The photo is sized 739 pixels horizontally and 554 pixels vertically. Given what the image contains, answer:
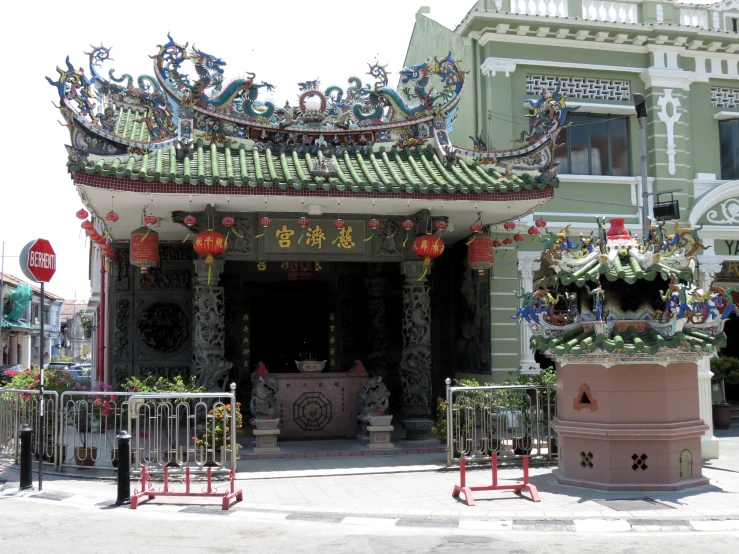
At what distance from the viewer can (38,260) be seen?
10.1 meters

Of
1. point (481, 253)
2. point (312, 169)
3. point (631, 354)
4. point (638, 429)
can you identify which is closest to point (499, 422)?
point (638, 429)

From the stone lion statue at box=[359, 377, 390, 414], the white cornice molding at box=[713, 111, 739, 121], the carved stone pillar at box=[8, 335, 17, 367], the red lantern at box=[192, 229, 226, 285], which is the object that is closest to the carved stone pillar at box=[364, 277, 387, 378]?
the stone lion statue at box=[359, 377, 390, 414]

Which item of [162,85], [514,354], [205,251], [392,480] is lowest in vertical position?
[392,480]

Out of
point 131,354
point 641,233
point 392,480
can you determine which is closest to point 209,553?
point 392,480

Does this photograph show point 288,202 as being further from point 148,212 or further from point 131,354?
point 131,354

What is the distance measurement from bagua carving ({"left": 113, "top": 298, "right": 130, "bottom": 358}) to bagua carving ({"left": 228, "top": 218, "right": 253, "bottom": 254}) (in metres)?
3.84

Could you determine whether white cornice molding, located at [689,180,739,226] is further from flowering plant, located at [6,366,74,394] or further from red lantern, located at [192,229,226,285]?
flowering plant, located at [6,366,74,394]

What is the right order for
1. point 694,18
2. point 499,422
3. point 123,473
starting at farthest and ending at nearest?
point 694,18, point 499,422, point 123,473

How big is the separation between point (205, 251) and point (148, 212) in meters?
1.51

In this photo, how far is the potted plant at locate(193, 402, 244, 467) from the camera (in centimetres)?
1032

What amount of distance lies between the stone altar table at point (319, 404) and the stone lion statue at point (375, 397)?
2.30ft

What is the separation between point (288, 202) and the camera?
12352 mm

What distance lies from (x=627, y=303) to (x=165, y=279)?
9386 millimetres

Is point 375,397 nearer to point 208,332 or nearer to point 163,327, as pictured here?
point 208,332
